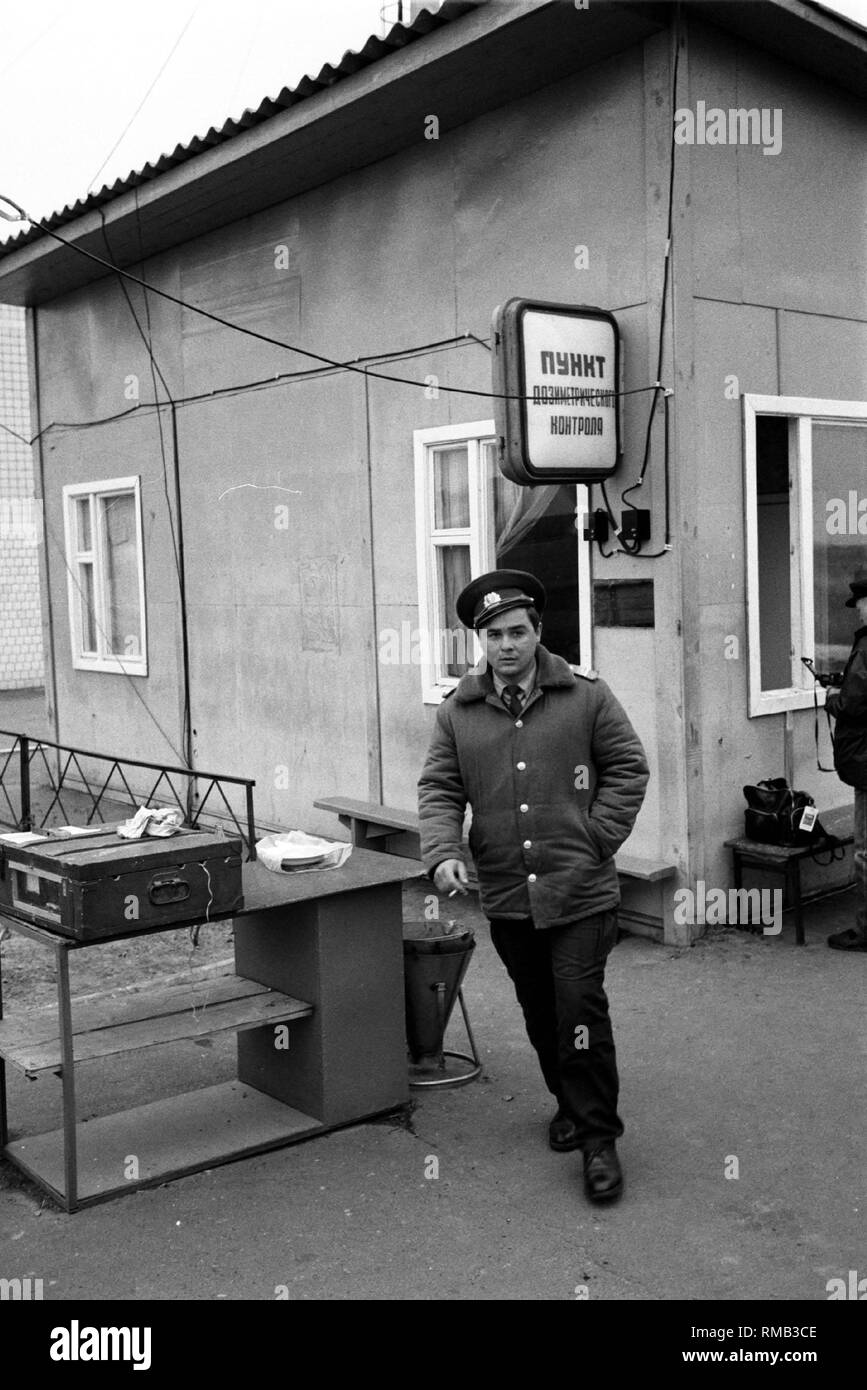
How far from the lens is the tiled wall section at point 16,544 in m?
21.1

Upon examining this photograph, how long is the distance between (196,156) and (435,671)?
150 inches

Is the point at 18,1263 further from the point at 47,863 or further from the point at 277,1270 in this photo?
the point at 47,863

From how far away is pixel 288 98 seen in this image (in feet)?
28.1

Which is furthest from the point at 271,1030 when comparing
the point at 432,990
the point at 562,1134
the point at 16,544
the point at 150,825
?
the point at 16,544

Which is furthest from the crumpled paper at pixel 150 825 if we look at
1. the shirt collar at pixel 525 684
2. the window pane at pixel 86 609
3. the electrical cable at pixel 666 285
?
the window pane at pixel 86 609

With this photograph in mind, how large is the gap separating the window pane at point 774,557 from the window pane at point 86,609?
711 cm

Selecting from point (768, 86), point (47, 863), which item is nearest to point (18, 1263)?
point (47, 863)

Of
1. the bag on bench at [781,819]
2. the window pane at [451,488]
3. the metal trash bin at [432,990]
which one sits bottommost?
the metal trash bin at [432,990]

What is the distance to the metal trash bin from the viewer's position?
5.77m

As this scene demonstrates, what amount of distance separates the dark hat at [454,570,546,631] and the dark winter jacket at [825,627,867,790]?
276 cm

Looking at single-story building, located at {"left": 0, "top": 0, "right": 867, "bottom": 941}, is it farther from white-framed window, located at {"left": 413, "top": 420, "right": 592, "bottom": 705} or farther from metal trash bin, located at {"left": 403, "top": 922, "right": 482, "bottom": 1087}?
metal trash bin, located at {"left": 403, "top": 922, "right": 482, "bottom": 1087}

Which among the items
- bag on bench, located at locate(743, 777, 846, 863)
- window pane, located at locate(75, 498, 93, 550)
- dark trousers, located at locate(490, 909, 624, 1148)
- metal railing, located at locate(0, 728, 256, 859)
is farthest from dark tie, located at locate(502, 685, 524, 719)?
window pane, located at locate(75, 498, 93, 550)

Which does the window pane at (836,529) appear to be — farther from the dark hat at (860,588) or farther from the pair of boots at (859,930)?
the pair of boots at (859,930)

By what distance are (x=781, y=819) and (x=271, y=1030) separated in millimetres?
3214
